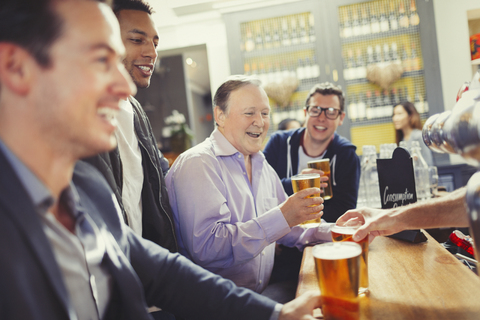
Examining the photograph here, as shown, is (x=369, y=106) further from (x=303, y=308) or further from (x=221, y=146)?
(x=303, y=308)

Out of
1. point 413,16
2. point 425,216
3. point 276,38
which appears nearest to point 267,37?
point 276,38

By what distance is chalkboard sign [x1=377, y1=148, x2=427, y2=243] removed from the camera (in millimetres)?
1387

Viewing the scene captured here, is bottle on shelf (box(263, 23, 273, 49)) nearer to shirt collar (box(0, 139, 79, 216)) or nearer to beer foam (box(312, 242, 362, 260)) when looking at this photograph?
beer foam (box(312, 242, 362, 260))

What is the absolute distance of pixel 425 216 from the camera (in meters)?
1.12

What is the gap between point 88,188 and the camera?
2.98 feet

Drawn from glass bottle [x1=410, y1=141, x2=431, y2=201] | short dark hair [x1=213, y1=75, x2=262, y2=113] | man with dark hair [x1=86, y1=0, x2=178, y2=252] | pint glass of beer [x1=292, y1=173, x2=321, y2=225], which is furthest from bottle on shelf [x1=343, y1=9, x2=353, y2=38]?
pint glass of beer [x1=292, y1=173, x2=321, y2=225]

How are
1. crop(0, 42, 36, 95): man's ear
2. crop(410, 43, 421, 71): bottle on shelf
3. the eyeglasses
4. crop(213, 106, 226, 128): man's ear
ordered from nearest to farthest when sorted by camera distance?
1. crop(0, 42, 36, 95): man's ear
2. crop(213, 106, 226, 128): man's ear
3. the eyeglasses
4. crop(410, 43, 421, 71): bottle on shelf

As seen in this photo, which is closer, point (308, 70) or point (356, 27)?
point (356, 27)

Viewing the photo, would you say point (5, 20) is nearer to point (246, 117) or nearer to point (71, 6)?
point (71, 6)

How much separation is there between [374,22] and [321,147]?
2.43m

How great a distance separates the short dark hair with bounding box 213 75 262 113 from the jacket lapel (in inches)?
50.2

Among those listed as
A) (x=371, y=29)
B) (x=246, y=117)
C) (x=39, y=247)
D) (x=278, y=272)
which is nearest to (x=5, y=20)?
(x=39, y=247)

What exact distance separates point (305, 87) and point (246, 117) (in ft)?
9.68

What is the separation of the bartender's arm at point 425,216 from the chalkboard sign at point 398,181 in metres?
0.25
